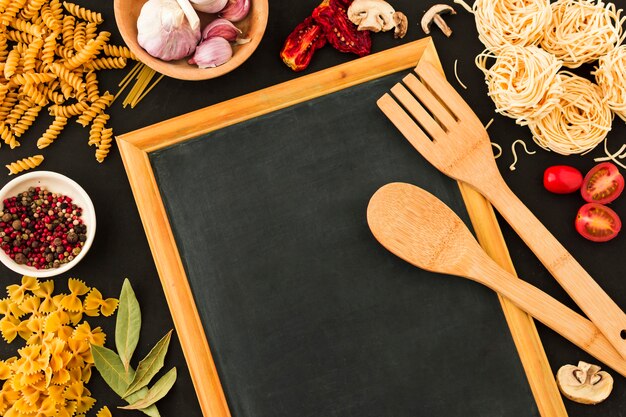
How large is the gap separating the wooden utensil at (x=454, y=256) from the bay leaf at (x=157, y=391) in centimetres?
72

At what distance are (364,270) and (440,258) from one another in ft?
0.70

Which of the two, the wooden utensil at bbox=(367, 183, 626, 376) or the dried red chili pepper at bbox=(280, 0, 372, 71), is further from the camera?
the dried red chili pepper at bbox=(280, 0, 372, 71)

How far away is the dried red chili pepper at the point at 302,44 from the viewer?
1627 millimetres

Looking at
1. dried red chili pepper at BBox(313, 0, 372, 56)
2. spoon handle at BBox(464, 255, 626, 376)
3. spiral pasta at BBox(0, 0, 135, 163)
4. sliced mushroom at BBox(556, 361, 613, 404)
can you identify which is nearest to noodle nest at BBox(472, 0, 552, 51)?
dried red chili pepper at BBox(313, 0, 372, 56)

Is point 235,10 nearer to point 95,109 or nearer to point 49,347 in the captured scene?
point 95,109

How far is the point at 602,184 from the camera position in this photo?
1613 mm

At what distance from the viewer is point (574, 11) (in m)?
1.58

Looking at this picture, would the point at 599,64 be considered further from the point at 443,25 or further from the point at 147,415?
the point at 147,415

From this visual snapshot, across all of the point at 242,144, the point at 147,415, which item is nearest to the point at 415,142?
the point at 242,144

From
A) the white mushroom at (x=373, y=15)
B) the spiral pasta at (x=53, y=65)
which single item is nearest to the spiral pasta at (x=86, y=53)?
the spiral pasta at (x=53, y=65)

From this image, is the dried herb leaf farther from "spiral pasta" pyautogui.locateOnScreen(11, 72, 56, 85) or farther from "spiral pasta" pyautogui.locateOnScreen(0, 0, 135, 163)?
"spiral pasta" pyautogui.locateOnScreen(11, 72, 56, 85)

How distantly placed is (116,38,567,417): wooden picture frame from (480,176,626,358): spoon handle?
50 millimetres

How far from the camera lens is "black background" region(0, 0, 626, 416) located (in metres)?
1.62

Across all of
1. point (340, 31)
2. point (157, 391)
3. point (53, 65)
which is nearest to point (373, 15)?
point (340, 31)
